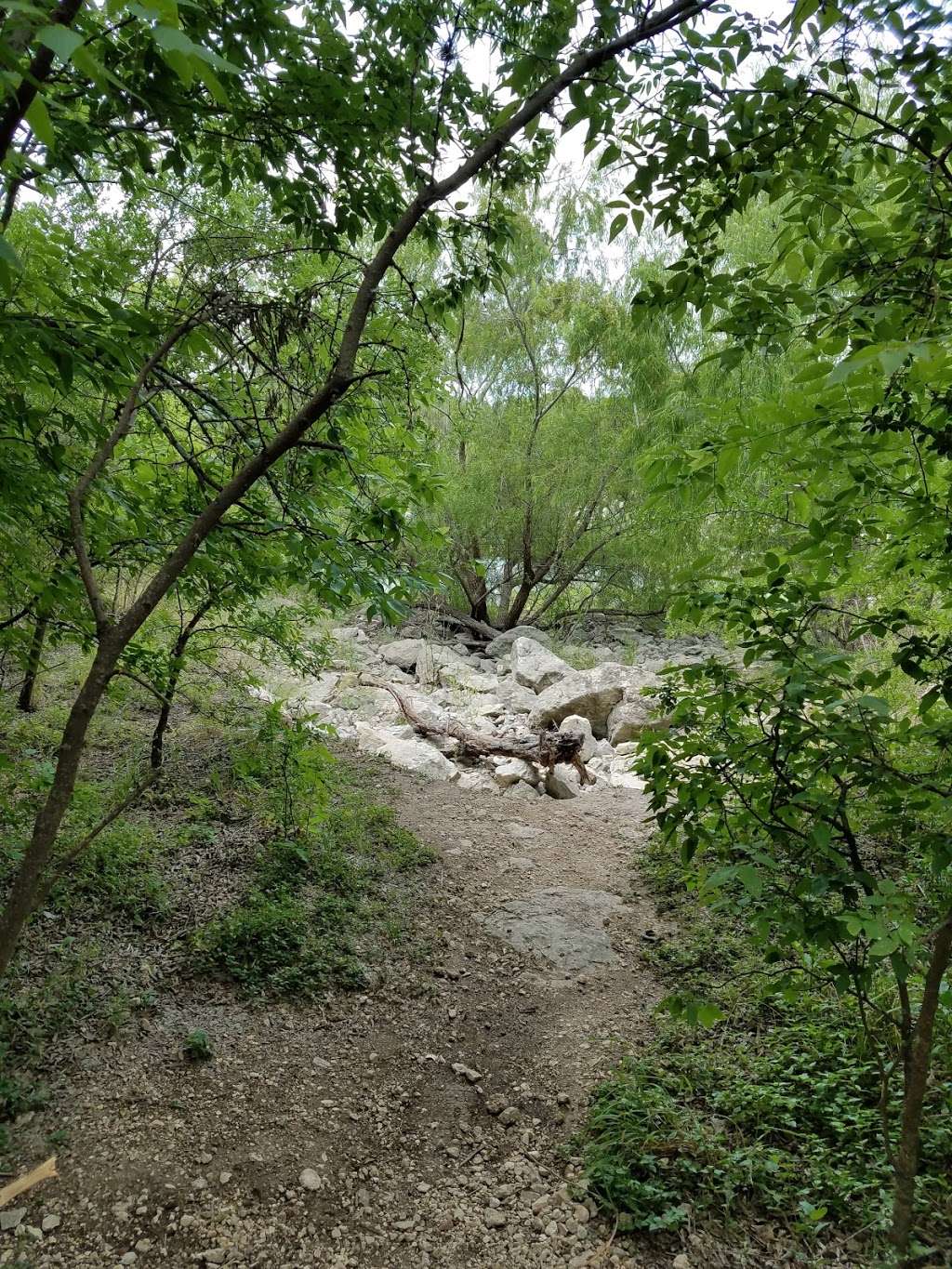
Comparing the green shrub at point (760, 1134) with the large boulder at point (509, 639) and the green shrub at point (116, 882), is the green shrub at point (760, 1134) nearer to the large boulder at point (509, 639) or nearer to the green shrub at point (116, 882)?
the green shrub at point (116, 882)

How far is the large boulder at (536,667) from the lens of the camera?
8.70m

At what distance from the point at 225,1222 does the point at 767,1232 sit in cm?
161

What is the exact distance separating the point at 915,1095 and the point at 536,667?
7596 mm

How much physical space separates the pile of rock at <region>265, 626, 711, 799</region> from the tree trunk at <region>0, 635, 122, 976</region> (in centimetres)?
372

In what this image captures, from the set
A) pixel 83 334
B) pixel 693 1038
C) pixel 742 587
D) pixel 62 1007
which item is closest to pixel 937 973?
pixel 742 587

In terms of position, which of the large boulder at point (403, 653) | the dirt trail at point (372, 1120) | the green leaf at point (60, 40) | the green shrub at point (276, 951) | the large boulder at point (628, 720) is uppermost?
the large boulder at point (403, 653)

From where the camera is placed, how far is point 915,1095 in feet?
4.56

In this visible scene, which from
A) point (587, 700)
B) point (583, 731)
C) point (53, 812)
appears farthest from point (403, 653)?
point (53, 812)

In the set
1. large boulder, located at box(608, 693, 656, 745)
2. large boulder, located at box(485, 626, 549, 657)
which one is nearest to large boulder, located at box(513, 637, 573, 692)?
large boulder, located at box(485, 626, 549, 657)

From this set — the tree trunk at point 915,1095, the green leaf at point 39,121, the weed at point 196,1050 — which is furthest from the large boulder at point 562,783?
the green leaf at point 39,121

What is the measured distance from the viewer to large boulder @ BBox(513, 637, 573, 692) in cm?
870

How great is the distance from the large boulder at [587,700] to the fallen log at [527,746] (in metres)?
0.31

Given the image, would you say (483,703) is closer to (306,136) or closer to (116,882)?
(116,882)

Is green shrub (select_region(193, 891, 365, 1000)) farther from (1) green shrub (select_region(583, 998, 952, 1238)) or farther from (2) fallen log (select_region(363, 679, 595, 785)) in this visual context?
(2) fallen log (select_region(363, 679, 595, 785))
